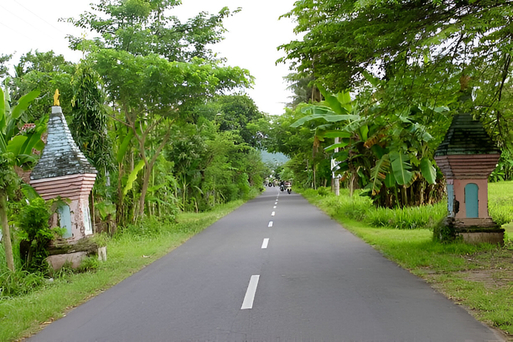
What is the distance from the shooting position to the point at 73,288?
771 centimetres

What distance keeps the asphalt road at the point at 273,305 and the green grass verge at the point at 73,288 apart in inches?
9.6

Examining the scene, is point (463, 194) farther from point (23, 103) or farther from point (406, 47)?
point (23, 103)

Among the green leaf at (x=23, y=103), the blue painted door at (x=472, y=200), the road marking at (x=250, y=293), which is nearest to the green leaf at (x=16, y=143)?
the green leaf at (x=23, y=103)

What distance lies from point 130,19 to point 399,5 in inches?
511

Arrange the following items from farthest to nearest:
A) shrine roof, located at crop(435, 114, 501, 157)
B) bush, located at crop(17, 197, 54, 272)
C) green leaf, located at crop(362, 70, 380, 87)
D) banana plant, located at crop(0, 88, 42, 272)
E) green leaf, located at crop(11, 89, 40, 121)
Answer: shrine roof, located at crop(435, 114, 501, 157)
green leaf, located at crop(11, 89, 40, 121)
bush, located at crop(17, 197, 54, 272)
green leaf, located at crop(362, 70, 380, 87)
banana plant, located at crop(0, 88, 42, 272)

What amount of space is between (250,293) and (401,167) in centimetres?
944

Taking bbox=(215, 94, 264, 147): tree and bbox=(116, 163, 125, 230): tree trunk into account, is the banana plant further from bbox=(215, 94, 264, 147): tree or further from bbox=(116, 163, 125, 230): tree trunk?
bbox=(215, 94, 264, 147): tree

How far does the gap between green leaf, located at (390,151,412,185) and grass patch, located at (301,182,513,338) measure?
1.27 metres

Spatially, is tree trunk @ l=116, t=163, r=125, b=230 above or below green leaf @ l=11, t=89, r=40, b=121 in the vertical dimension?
below

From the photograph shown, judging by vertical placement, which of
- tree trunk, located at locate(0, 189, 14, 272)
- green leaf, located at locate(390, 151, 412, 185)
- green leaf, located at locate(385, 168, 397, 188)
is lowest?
tree trunk, located at locate(0, 189, 14, 272)

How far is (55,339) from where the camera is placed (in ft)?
17.2

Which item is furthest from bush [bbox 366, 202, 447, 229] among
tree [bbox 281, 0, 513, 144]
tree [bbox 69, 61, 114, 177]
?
tree [bbox 69, 61, 114, 177]

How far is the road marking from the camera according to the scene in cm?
612

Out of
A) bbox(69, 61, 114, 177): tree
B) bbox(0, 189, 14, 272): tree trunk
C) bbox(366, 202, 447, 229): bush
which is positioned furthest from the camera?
bbox(366, 202, 447, 229): bush
